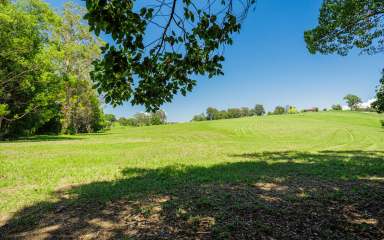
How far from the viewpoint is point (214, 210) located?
23.4 feet

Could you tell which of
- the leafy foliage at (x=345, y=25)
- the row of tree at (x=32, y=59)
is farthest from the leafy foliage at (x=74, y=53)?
the leafy foliage at (x=345, y=25)

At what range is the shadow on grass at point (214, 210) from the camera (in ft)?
19.5

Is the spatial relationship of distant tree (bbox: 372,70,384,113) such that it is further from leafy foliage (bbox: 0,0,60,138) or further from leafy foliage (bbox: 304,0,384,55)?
leafy foliage (bbox: 0,0,60,138)

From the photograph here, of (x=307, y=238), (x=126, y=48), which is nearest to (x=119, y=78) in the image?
(x=126, y=48)

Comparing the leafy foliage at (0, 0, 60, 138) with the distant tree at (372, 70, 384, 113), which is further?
the leafy foliage at (0, 0, 60, 138)

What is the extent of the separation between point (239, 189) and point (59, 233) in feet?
17.9

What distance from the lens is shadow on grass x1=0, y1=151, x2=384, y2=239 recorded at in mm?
5941

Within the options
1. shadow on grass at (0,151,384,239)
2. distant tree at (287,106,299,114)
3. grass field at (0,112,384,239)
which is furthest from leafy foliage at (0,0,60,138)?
distant tree at (287,106,299,114)

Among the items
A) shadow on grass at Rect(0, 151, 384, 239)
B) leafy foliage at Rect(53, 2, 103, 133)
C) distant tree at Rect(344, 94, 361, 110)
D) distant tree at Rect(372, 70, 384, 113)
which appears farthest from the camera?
distant tree at Rect(344, 94, 361, 110)

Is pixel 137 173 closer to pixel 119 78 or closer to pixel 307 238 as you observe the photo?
pixel 119 78

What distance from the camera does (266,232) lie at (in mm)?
5773

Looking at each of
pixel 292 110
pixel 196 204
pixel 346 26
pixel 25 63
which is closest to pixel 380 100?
pixel 346 26

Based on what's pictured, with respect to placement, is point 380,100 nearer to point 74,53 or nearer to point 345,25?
point 345,25

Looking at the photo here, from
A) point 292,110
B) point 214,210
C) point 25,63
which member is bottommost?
point 214,210
